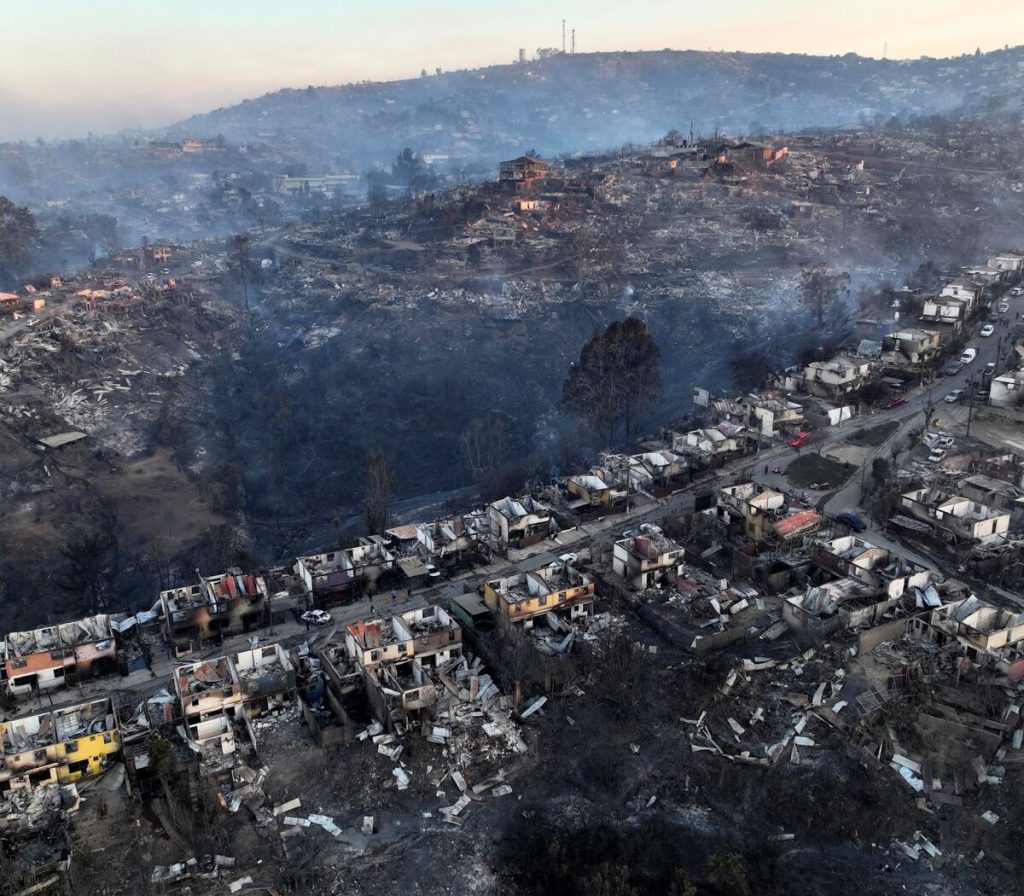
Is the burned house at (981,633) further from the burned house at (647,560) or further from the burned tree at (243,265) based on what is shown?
the burned tree at (243,265)

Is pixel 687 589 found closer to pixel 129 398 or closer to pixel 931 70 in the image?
pixel 129 398

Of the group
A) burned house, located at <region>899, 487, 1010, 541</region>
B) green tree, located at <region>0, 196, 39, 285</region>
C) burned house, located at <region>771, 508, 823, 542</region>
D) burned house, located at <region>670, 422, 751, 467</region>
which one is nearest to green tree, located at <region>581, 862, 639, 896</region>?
burned house, located at <region>771, 508, 823, 542</region>

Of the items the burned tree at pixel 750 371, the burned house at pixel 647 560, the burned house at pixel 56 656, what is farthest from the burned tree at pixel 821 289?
the burned house at pixel 56 656

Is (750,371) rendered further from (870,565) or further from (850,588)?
(850,588)

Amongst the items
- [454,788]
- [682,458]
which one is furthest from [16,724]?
[682,458]

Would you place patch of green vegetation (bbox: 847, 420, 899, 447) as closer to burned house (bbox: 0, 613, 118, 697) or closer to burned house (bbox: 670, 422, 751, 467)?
burned house (bbox: 670, 422, 751, 467)

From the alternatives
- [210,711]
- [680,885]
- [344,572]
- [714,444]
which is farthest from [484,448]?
[680,885]
